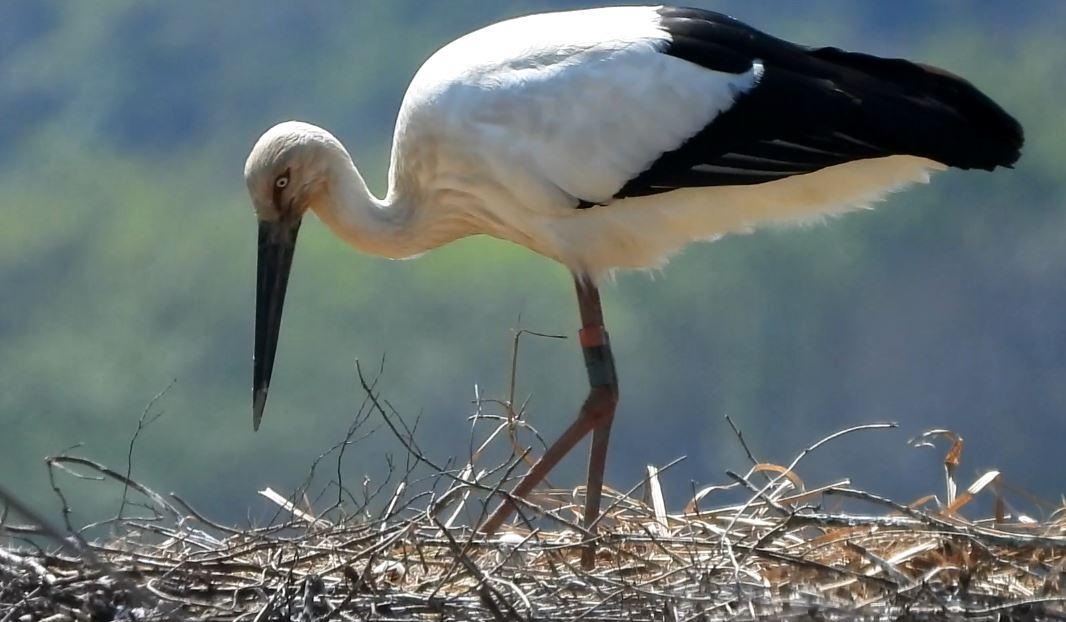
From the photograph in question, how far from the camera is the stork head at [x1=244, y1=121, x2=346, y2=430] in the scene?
194 inches

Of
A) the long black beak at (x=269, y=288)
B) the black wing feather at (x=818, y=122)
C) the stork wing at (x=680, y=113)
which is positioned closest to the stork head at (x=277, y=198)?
the long black beak at (x=269, y=288)

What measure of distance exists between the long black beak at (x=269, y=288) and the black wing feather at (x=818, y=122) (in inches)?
43.4

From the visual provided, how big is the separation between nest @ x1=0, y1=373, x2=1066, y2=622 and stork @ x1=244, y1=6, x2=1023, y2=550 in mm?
786

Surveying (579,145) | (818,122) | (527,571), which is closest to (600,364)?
(579,145)

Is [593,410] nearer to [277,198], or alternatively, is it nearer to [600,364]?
[600,364]

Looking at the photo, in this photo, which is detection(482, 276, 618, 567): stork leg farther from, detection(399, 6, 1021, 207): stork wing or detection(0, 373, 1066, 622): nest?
detection(0, 373, 1066, 622): nest

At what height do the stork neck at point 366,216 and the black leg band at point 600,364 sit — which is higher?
the stork neck at point 366,216

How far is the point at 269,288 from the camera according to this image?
5.10 metres

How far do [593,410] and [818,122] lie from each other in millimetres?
1107

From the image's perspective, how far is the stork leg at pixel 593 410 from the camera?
4879 millimetres

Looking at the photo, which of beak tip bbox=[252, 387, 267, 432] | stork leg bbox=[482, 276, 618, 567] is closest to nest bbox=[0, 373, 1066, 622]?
stork leg bbox=[482, 276, 618, 567]

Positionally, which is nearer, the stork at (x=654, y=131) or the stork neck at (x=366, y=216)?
the stork at (x=654, y=131)

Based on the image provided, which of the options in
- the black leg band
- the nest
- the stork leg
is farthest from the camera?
the black leg band

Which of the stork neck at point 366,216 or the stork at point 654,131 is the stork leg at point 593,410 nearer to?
the stork at point 654,131
